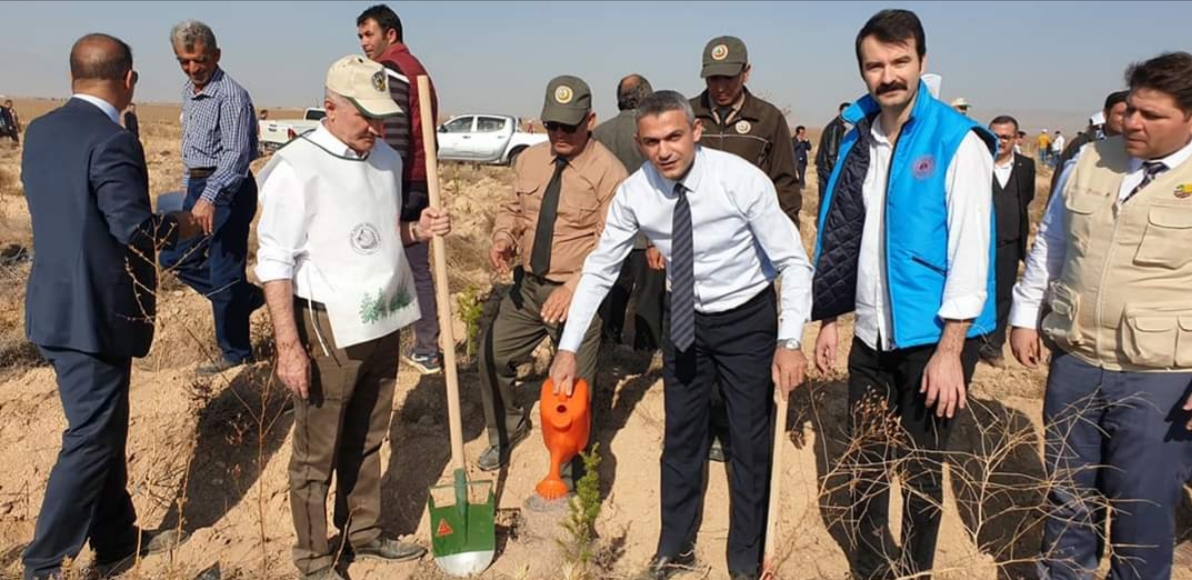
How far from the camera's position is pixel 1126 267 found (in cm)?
235

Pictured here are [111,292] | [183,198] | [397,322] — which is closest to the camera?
[111,292]

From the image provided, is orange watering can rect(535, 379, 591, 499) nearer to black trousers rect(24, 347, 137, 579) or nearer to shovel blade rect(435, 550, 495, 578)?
shovel blade rect(435, 550, 495, 578)

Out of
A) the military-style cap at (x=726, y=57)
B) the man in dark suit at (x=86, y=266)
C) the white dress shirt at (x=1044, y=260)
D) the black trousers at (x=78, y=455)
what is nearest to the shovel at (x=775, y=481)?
the white dress shirt at (x=1044, y=260)

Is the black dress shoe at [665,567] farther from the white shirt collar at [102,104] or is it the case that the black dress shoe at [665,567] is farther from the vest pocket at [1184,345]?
the white shirt collar at [102,104]

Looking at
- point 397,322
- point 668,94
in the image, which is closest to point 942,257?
point 668,94

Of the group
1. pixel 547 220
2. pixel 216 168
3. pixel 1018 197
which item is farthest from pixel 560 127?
pixel 1018 197

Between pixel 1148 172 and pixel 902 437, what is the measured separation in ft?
3.88

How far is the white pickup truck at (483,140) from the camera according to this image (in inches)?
804

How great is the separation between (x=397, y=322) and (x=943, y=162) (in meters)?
2.06

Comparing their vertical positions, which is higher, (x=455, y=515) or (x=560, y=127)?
(x=560, y=127)

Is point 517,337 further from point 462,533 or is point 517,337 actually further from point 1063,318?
point 1063,318

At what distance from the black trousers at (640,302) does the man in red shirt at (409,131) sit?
119 cm

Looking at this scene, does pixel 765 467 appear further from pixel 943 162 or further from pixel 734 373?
pixel 943 162

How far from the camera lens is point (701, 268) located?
2.84 metres
